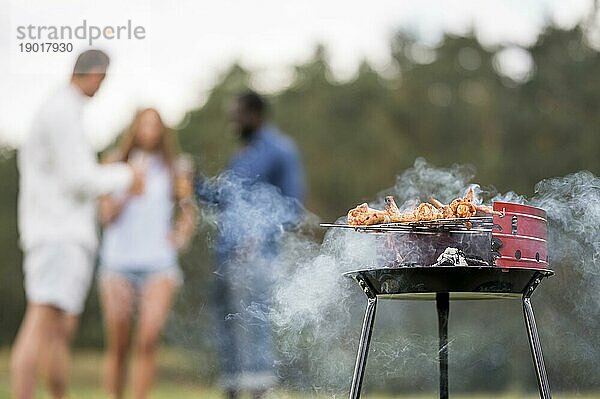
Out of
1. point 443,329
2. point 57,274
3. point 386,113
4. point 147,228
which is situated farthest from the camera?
point 386,113

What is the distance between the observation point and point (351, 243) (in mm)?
3016

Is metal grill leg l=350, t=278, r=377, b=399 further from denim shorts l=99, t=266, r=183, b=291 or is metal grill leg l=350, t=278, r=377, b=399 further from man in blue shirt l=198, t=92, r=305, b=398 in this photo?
Result: denim shorts l=99, t=266, r=183, b=291

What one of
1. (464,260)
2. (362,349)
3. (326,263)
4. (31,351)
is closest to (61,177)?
(31,351)

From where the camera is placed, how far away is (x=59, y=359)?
399 cm

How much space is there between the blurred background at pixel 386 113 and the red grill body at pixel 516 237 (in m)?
1.82

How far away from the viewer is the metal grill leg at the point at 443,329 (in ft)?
8.12

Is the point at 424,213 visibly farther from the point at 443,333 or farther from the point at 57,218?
the point at 57,218

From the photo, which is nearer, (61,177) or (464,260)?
(464,260)

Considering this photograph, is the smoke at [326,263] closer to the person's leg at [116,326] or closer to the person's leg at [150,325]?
the person's leg at [150,325]

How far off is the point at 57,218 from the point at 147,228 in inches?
16.0

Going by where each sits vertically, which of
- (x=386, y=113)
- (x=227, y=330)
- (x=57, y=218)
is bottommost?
(x=227, y=330)

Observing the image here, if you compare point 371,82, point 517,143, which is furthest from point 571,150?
point 371,82

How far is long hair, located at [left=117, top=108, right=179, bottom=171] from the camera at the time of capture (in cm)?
404

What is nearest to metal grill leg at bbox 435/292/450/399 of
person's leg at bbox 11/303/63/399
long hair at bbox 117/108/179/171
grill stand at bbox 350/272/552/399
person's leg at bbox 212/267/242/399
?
grill stand at bbox 350/272/552/399
